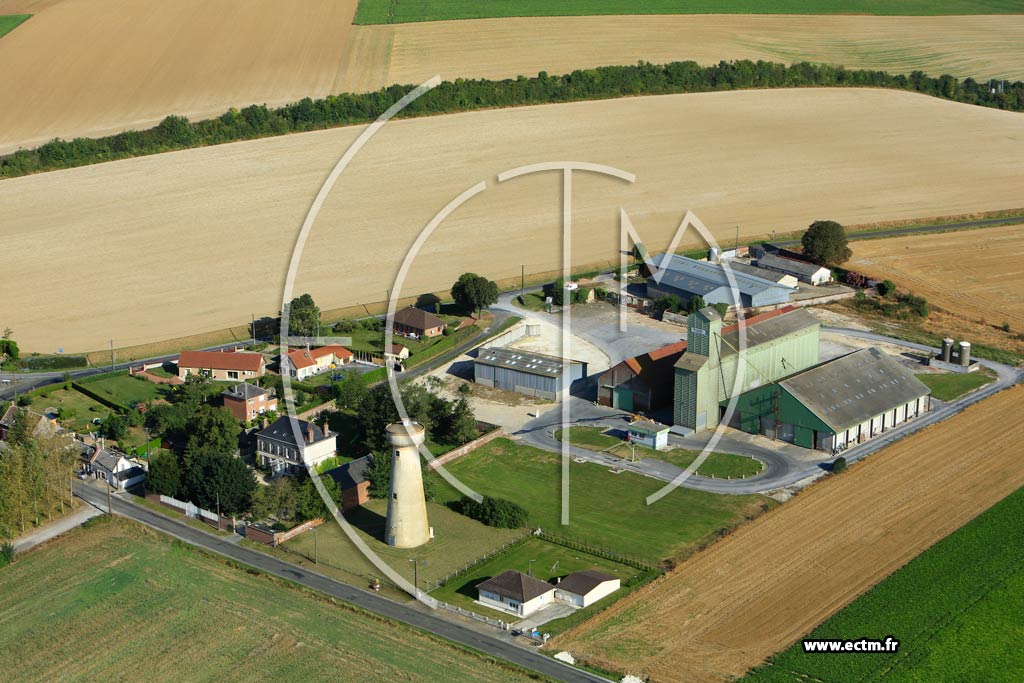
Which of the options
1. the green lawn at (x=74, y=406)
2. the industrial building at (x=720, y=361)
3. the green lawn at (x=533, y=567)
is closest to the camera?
the green lawn at (x=533, y=567)

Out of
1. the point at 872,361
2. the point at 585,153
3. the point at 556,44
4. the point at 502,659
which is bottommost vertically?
the point at 502,659

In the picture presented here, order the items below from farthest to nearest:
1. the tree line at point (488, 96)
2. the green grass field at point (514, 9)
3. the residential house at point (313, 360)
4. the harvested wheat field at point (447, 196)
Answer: the green grass field at point (514, 9)
the tree line at point (488, 96)
the harvested wheat field at point (447, 196)
the residential house at point (313, 360)

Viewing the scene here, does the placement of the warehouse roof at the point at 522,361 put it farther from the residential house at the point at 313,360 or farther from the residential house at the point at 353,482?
the residential house at the point at 353,482

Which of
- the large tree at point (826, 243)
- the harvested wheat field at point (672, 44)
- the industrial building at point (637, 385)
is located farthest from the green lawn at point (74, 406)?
the harvested wheat field at point (672, 44)

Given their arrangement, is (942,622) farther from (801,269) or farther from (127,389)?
(127,389)

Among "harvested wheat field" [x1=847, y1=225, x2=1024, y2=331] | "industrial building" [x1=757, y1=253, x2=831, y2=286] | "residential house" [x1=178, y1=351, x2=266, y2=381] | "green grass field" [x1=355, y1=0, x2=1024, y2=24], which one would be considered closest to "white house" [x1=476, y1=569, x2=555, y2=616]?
"residential house" [x1=178, y1=351, x2=266, y2=381]

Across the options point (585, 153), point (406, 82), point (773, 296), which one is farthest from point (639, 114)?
point (773, 296)

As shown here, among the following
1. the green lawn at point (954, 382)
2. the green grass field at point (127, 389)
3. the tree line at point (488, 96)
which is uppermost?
the tree line at point (488, 96)

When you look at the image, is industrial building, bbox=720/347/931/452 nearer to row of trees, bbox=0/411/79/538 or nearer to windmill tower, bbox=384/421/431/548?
windmill tower, bbox=384/421/431/548

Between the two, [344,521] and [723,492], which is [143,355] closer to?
[344,521]
